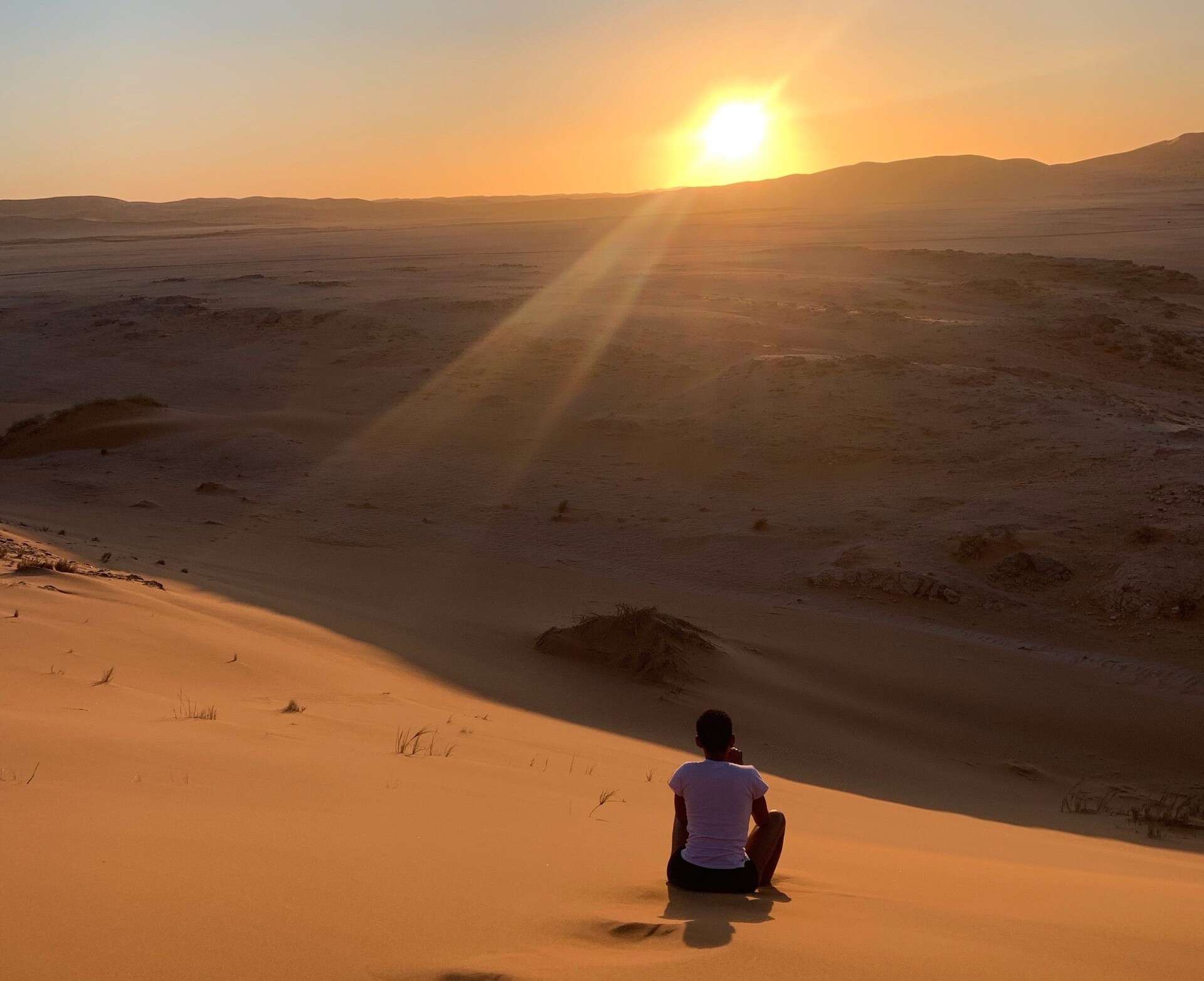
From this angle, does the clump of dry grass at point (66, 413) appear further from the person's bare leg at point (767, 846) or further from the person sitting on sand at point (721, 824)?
the person's bare leg at point (767, 846)

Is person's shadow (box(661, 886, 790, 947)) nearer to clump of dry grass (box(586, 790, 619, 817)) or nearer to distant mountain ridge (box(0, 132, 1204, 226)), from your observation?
clump of dry grass (box(586, 790, 619, 817))

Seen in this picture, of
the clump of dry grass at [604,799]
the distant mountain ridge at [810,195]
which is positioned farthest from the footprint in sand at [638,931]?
the distant mountain ridge at [810,195]

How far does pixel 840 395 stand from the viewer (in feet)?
50.1

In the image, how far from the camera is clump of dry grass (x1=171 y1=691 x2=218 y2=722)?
5.14 metres

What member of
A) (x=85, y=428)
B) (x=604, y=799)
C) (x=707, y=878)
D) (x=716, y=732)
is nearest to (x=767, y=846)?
(x=707, y=878)

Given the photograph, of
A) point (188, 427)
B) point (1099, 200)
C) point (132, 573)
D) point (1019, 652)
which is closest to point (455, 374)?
point (188, 427)

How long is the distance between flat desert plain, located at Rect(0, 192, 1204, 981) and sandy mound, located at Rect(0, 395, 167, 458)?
0.08m

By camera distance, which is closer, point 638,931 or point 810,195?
point 638,931

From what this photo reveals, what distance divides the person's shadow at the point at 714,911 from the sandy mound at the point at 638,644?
4.96 metres

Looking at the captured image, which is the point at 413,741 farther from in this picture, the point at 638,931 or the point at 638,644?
the point at 638,644

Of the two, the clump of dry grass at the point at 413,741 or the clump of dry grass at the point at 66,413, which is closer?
the clump of dry grass at the point at 413,741

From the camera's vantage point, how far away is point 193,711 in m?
5.30

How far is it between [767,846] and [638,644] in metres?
5.05

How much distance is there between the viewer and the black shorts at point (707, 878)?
3656 mm
